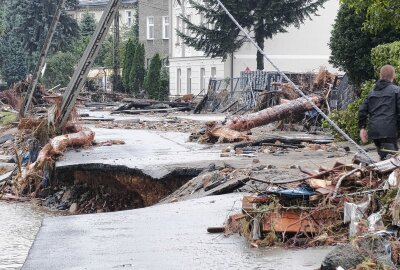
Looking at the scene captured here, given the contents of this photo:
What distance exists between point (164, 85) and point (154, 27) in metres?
10.3

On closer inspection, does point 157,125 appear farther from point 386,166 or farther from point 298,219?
point 386,166

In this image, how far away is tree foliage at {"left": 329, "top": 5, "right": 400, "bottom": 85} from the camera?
2012cm

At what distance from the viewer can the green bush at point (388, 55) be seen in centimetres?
1583

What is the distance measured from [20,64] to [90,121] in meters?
53.2

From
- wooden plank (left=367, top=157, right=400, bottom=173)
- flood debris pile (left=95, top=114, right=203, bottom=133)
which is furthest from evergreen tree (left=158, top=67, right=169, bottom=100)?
wooden plank (left=367, top=157, right=400, bottom=173)

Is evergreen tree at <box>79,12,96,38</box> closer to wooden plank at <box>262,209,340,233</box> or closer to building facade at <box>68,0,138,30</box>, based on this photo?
building facade at <box>68,0,138,30</box>

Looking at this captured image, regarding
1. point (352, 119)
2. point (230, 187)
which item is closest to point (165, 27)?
point (352, 119)

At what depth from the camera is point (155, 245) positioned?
881 centimetres

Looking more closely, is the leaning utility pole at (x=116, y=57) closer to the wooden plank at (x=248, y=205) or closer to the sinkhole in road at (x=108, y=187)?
the sinkhole in road at (x=108, y=187)

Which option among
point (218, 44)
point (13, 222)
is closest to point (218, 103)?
point (218, 44)

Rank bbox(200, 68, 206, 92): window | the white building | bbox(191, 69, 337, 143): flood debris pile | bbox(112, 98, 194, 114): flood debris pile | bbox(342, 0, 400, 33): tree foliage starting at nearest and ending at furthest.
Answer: bbox(342, 0, 400, 33): tree foliage, bbox(191, 69, 337, 143): flood debris pile, bbox(112, 98, 194, 114): flood debris pile, the white building, bbox(200, 68, 206, 92): window

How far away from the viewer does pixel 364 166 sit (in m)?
8.66

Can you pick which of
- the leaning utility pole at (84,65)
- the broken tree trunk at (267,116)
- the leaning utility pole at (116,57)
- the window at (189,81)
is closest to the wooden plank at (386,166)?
the broken tree trunk at (267,116)

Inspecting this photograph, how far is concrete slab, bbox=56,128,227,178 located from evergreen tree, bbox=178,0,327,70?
85.9 feet
